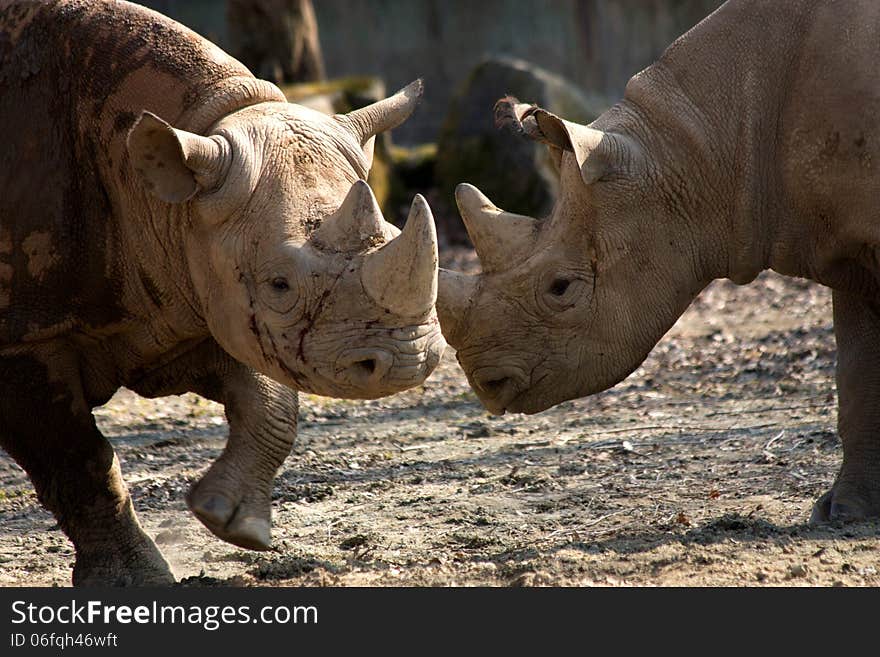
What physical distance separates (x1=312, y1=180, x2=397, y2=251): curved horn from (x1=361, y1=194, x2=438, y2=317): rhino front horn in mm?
101

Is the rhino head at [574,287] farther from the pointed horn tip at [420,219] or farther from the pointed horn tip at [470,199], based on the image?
the pointed horn tip at [420,219]

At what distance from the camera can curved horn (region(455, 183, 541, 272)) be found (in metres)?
6.32

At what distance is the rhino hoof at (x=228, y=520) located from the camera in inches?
201

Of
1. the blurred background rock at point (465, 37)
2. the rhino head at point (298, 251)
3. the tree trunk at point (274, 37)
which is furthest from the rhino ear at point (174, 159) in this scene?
the blurred background rock at point (465, 37)

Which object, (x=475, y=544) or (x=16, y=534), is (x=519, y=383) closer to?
(x=475, y=544)

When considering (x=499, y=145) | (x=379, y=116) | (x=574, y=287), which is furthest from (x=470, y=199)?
(x=499, y=145)

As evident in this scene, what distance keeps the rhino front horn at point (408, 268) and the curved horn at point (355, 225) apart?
101 mm

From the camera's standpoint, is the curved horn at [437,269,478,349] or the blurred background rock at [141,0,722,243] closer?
the curved horn at [437,269,478,349]

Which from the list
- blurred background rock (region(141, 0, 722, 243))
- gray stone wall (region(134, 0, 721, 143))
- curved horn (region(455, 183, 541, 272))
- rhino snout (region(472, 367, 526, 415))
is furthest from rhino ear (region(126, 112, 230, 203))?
gray stone wall (region(134, 0, 721, 143))

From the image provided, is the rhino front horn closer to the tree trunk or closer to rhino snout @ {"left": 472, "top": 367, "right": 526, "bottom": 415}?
rhino snout @ {"left": 472, "top": 367, "right": 526, "bottom": 415}

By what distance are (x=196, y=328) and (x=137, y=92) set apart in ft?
2.88

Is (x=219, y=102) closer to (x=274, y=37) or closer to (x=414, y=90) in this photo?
(x=414, y=90)

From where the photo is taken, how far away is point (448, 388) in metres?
9.72

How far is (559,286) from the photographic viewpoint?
622 centimetres
